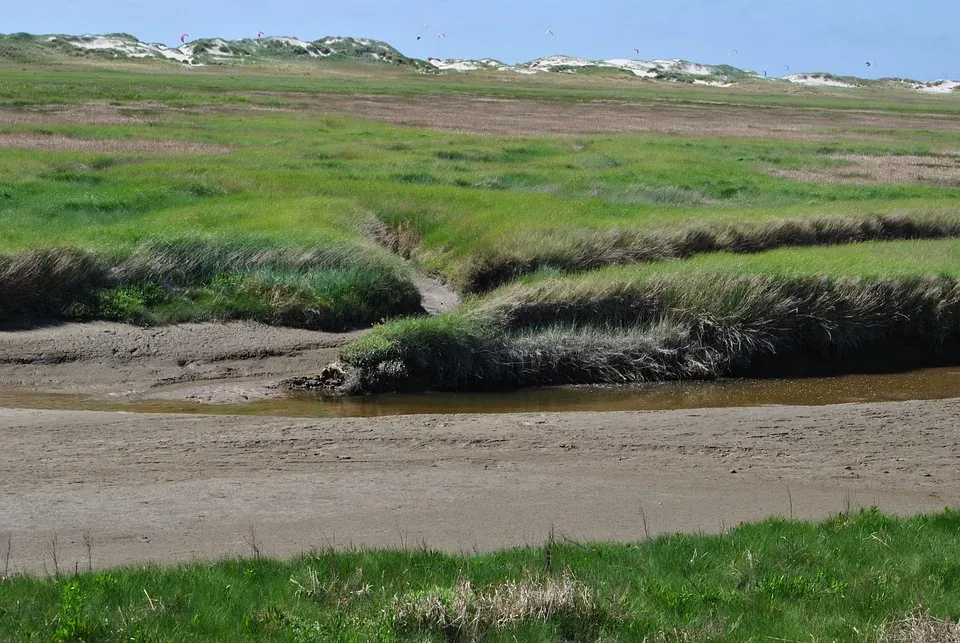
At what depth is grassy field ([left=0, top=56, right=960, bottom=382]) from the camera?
16453mm

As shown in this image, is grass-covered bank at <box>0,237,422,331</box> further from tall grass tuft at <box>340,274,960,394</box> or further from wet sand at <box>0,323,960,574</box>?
tall grass tuft at <box>340,274,960,394</box>

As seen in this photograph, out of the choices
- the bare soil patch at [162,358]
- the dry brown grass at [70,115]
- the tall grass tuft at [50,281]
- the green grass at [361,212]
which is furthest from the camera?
the dry brown grass at [70,115]

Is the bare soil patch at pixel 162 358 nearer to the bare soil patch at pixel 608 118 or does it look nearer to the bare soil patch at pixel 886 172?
the bare soil patch at pixel 886 172

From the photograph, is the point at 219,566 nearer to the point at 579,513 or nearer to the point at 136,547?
the point at 136,547

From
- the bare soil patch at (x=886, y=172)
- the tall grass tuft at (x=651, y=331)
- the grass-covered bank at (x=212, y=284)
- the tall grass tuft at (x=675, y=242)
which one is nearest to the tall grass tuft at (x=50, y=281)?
the grass-covered bank at (x=212, y=284)

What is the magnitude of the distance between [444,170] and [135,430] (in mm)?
20745

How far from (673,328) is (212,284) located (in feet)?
28.3

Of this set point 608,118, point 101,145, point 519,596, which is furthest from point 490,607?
point 608,118

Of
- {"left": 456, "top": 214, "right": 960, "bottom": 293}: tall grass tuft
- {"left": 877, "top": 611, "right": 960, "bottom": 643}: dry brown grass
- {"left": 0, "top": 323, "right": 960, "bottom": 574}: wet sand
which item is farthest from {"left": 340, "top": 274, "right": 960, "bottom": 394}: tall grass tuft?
{"left": 877, "top": 611, "right": 960, "bottom": 643}: dry brown grass

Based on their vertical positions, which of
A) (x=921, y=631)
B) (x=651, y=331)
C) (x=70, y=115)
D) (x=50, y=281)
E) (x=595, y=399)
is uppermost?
(x=70, y=115)

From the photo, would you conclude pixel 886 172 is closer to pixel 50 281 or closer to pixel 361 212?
pixel 361 212

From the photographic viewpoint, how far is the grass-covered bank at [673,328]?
51.0ft

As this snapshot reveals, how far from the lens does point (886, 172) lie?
122 feet

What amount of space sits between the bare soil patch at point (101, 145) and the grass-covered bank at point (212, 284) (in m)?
15.2
